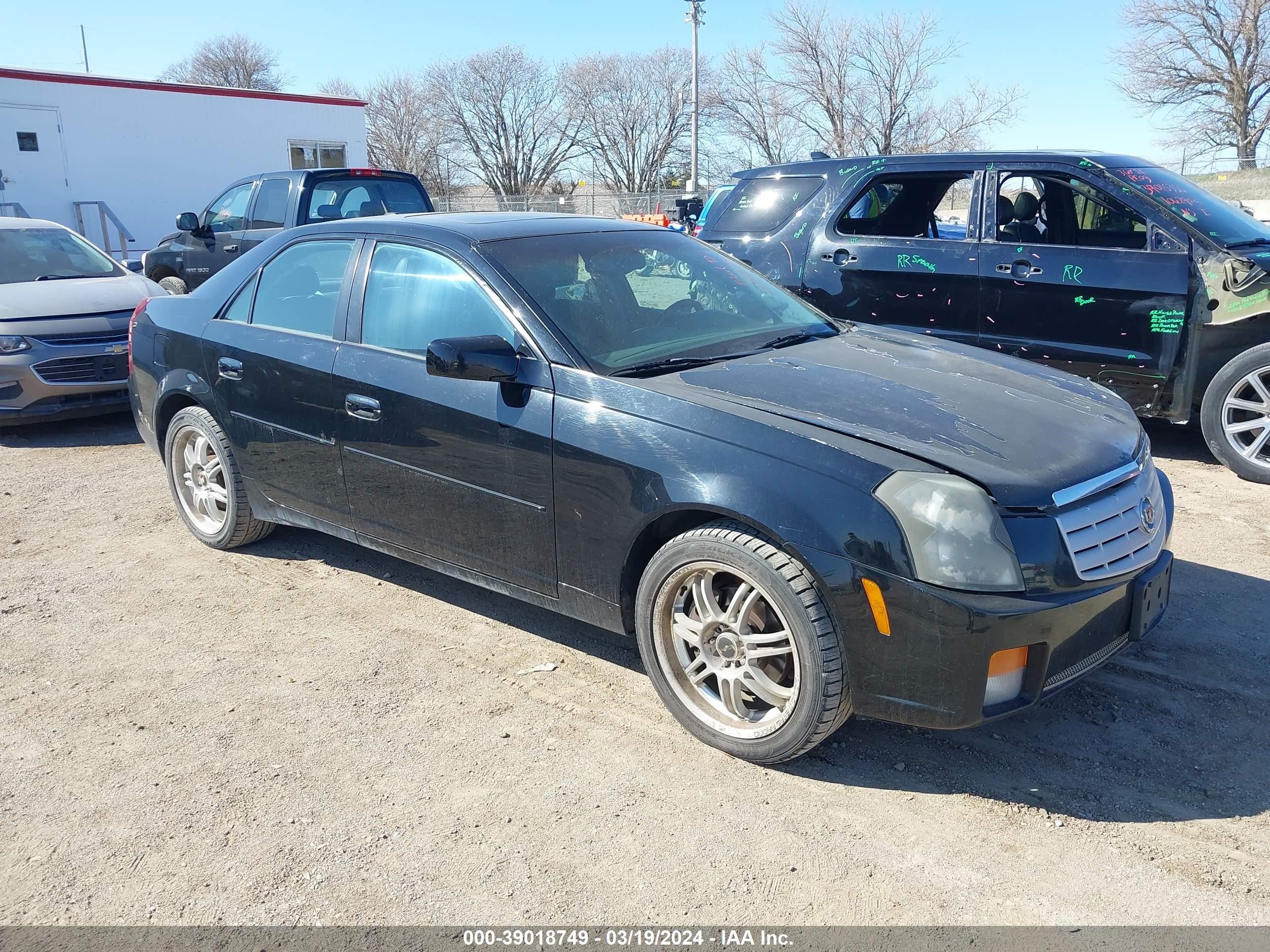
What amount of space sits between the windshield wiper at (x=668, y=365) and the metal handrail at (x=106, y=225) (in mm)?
20408

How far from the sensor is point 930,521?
2.81 meters

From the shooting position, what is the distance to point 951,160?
275 inches

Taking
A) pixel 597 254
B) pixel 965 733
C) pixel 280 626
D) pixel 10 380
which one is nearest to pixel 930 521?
pixel 965 733

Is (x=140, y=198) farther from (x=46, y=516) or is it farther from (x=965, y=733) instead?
(x=965, y=733)

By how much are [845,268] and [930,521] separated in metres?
4.79

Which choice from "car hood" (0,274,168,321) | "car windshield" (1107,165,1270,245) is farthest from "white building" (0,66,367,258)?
"car windshield" (1107,165,1270,245)

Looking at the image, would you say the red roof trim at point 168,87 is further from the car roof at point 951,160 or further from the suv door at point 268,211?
the car roof at point 951,160

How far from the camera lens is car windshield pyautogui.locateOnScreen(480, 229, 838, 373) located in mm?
3734

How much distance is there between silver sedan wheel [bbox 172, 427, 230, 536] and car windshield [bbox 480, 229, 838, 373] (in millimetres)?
2059

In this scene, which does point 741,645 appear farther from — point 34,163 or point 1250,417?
point 34,163

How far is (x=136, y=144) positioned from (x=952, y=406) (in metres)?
23.2

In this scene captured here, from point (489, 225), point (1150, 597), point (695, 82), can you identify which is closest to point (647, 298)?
point (489, 225)

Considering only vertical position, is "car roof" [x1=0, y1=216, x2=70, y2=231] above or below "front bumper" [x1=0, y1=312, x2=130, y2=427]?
above

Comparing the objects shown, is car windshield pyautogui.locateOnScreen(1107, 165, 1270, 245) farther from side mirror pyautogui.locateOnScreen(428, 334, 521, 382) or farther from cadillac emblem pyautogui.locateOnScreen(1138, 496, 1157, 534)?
side mirror pyautogui.locateOnScreen(428, 334, 521, 382)
